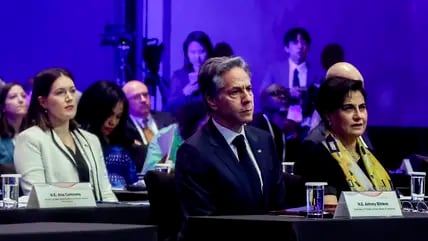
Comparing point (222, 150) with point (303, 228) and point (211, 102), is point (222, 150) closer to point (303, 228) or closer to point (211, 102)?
point (211, 102)

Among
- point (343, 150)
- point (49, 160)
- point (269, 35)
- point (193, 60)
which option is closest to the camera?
point (343, 150)

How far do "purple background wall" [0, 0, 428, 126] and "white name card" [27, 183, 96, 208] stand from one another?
7358 mm

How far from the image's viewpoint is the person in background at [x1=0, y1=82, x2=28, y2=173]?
8227 millimetres

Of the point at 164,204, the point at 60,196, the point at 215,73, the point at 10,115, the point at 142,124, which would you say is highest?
the point at 215,73

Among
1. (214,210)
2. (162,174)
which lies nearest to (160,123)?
(162,174)

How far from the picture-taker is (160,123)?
10.2 metres

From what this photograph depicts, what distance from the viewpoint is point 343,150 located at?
16.8 feet

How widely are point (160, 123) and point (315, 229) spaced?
653cm

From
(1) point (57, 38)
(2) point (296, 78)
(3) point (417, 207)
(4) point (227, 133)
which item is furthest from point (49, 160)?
(1) point (57, 38)

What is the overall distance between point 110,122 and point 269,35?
576 cm

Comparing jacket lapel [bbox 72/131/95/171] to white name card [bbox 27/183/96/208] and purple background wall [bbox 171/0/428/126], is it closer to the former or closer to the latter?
white name card [bbox 27/183/96/208]

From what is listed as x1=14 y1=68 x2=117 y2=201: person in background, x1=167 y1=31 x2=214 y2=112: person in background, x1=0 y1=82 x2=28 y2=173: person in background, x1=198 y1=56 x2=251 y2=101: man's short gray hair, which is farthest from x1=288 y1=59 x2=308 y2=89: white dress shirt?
x1=198 y1=56 x2=251 y2=101: man's short gray hair

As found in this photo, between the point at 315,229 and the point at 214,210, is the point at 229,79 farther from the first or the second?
the point at 315,229

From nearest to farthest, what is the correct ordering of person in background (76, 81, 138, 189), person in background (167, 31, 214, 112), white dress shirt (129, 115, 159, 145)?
person in background (76, 81, 138, 189) → white dress shirt (129, 115, 159, 145) → person in background (167, 31, 214, 112)
